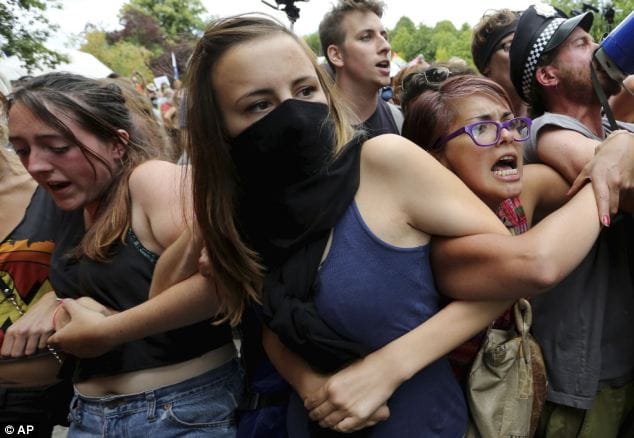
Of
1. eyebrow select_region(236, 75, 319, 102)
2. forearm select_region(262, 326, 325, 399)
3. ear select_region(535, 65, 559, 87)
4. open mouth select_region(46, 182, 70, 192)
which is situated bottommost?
forearm select_region(262, 326, 325, 399)

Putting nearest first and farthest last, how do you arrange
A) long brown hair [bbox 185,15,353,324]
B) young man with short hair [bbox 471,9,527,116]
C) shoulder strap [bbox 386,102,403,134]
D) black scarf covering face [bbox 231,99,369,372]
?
black scarf covering face [bbox 231,99,369,372] < long brown hair [bbox 185,15,353,324] < young man with short hair [bbox 471,9,527,116] < shoulder strap [bbox 386,102,403,134]

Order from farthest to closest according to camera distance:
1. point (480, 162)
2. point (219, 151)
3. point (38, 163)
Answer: point (38, 163) < point (480, 162) < point (219, 151)

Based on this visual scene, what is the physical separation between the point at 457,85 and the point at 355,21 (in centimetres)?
276

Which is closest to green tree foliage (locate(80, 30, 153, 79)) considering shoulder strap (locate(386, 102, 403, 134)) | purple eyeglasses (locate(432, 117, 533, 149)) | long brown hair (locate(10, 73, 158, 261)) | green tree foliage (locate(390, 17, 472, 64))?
green tree foliage (locate(390, 17, 472, 64))

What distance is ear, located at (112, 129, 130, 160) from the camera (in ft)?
6.27

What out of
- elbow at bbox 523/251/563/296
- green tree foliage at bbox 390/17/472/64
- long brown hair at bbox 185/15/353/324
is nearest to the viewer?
elbow at bbox 523/251/563/296

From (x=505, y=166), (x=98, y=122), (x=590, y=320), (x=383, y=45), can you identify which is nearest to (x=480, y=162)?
(x=505, y=166)

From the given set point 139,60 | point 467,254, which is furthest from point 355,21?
point 139,60

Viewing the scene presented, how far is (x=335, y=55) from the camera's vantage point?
413 cm

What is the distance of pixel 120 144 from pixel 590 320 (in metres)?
1.71

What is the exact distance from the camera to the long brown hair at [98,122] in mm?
1753

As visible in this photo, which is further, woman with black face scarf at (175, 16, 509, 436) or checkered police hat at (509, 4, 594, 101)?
checkered police hat at (509, 4, 594, 101)

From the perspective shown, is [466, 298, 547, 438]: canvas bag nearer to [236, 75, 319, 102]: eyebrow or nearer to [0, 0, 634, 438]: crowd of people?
[0, 0, 634, 438]: crowd of people

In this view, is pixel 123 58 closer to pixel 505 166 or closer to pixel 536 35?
pixel 536 35
